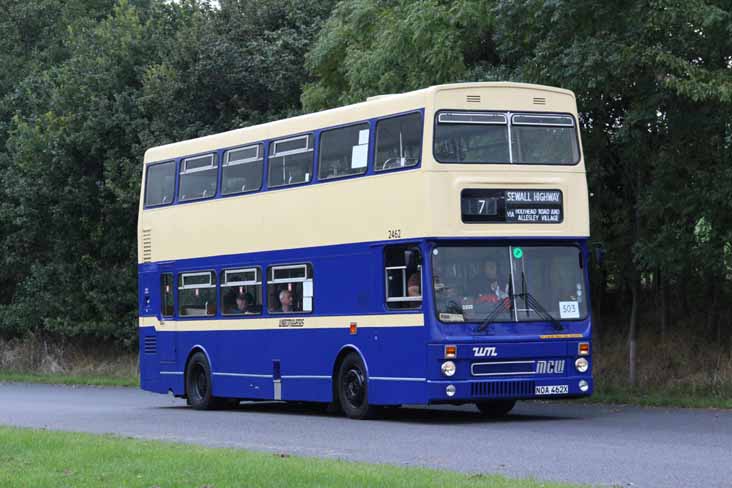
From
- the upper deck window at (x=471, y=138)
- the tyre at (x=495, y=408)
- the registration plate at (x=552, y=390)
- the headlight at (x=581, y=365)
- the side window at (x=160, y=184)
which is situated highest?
the side window at (x=160, y=184)

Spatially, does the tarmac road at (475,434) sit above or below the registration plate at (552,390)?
below

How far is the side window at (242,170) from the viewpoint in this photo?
24.2 meters

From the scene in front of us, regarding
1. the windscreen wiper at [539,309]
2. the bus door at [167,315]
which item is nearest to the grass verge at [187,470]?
the windscreen wiper at [539,309]

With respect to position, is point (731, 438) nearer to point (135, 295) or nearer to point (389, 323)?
point (389, 323)

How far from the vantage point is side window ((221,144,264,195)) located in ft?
79.4

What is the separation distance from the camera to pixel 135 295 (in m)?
40.7

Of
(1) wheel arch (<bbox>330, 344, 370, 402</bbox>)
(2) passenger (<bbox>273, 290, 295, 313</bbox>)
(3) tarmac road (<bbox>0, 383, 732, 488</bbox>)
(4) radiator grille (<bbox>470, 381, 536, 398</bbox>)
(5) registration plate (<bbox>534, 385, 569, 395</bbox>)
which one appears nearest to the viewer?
(3) tarmac road (<bbox>0, 383, 732, 488</bbox>)

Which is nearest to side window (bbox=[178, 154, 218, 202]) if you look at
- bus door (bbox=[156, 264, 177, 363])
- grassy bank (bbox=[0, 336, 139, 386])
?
bus door (bbox=[156, 264, 177, 363])

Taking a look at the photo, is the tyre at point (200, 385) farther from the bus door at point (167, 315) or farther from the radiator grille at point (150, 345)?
the radiator grille at point (150, 345)

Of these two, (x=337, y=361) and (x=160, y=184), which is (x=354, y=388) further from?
(x=160, y=184)

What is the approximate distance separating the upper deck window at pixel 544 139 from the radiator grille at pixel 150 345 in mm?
9695

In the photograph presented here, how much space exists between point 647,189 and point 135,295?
1967 cm

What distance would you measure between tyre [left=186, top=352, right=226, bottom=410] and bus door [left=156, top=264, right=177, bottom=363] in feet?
1.94

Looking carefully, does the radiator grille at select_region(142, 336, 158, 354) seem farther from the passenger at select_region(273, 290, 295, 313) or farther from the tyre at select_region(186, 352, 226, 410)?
the passenger at select_region(273, 290, 295, 313)
